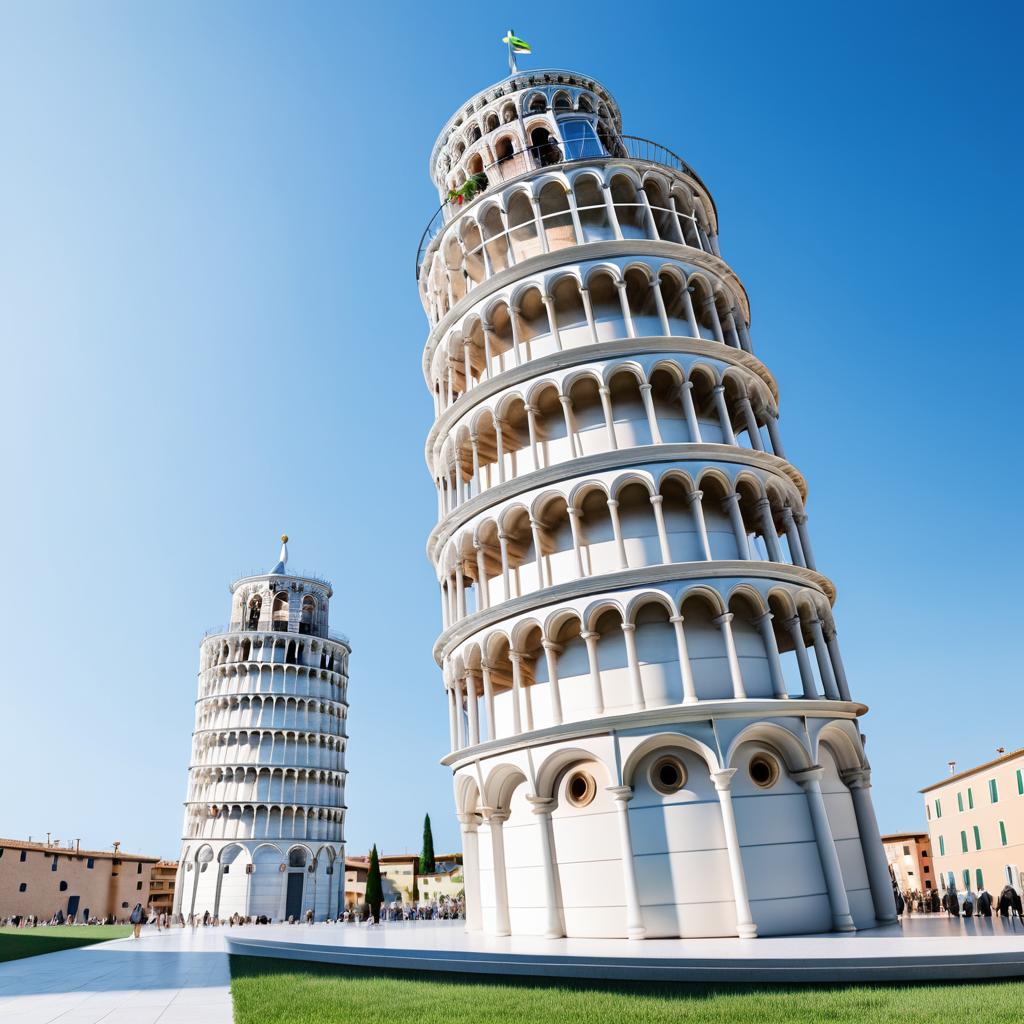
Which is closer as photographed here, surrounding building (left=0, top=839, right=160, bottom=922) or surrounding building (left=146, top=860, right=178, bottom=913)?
surrounding building (left=0, top=839, right=160, bottom=922)

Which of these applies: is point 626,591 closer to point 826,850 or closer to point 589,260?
point 826,850

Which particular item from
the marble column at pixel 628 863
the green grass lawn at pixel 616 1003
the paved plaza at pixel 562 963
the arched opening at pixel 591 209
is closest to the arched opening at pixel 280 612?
the paved plaza at pixel 562 963

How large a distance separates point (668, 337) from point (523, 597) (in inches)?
391

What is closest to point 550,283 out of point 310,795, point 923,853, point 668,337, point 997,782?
point 668,337

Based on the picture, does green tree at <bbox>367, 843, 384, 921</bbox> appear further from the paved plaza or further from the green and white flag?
the green and white flag

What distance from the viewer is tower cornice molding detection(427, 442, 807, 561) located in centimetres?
2431

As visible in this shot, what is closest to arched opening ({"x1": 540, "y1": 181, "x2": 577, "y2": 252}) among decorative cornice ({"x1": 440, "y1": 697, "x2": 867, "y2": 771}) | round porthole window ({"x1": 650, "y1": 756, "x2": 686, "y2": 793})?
decorative cornice ({"x1": 440, "y1": 697, "x2": 867, "y2": 771})

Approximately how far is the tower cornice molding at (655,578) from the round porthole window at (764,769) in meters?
4.97

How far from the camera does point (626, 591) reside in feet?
74.8

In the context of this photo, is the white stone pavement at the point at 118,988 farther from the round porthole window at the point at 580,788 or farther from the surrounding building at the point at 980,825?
the surrounding building at the point at 980,825

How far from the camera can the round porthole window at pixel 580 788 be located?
2169 centimetres

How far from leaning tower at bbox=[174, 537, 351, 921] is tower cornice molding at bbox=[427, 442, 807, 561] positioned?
58198mm

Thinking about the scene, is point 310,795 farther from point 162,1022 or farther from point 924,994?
point 924,994

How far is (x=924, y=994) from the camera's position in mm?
12031
